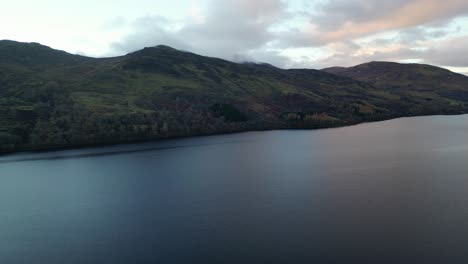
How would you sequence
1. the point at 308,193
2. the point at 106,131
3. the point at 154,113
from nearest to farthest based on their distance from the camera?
the point at 308,193, the point at 106,131, the point at 154,113

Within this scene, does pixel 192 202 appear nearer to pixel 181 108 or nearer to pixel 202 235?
pixel 202 235

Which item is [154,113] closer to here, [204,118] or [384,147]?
[204,118]

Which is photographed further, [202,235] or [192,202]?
[192,202]

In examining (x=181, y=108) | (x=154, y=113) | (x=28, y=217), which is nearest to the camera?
(x=28, y=217)

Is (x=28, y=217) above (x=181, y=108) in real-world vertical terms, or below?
below

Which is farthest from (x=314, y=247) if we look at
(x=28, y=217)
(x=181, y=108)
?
(x=181, y=108)

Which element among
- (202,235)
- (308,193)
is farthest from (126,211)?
(308,193)
